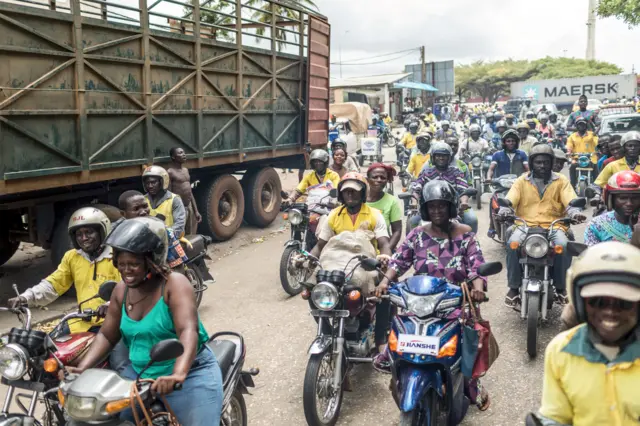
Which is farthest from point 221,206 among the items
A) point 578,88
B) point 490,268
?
point 578,88

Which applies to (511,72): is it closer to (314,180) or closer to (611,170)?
(611,170)

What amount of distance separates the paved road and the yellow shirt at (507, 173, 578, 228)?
966 mm

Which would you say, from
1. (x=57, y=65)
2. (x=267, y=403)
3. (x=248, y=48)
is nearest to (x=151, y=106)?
(x=57, y=65)

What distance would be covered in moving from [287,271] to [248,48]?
4513 millimetres

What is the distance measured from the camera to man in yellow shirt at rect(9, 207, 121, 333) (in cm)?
381

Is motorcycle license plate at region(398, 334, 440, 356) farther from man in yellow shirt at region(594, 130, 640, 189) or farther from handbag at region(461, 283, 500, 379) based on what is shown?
man in yellow shirt at region(594, 130, 640, 189)

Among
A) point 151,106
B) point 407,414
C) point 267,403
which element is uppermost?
point 151,106

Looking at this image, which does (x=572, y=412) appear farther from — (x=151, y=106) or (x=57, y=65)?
(x=151, y=106)

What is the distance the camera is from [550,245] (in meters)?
5.56

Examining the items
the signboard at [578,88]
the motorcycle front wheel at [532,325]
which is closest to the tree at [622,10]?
the motorcycle front wheel at [532,325]

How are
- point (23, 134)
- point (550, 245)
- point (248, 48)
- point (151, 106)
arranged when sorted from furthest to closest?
point (248, 48) < point (151, 106) < point (23, 134) < point (550, 245)

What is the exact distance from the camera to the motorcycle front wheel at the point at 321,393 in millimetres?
3961

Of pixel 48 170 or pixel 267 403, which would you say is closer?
pixel 267 403

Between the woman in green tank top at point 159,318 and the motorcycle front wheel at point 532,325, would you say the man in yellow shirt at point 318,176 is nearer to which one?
the motorcycle front wheel at point 532,325
